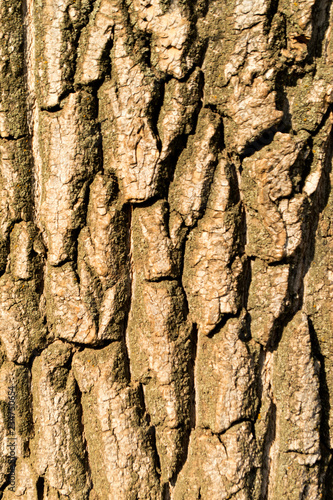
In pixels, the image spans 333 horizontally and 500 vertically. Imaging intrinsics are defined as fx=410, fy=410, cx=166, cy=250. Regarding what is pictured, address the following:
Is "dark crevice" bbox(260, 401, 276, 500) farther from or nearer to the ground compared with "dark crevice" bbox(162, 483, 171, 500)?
farther from the ground

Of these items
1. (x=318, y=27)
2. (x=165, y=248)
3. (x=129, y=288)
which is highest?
(x=318, y=27)

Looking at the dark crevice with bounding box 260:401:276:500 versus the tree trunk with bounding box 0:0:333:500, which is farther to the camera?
the dark crevice with bounding box 260:401:276:500


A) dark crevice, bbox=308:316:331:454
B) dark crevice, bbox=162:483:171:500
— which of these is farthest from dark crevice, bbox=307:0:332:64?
dark crevice, bbox=162:483:171:500

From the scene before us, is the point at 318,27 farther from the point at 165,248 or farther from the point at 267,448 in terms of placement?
the point at 267,448

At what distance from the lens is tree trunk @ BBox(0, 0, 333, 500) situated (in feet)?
4.23

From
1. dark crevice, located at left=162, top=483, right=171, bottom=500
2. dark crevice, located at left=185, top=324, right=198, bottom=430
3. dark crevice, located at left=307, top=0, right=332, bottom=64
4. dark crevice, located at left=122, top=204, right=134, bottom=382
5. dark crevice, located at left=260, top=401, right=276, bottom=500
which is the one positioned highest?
dark crevice, located at left=307, top=0, right=332, bottom=64

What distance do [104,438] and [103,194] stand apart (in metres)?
0.83

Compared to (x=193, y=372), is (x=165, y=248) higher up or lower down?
higher up

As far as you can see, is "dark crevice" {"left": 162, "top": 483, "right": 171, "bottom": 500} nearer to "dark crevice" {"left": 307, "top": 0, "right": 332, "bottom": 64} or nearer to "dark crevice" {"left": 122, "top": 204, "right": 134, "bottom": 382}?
"dark crevice" {"left": 122, "top": 204, "right": 134, "bottom": 382}

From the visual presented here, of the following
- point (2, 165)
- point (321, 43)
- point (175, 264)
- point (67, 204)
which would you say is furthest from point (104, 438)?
point (321, 43)

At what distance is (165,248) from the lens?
1351 mm

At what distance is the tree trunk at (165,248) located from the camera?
1290mm

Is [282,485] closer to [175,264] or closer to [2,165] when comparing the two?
[175,264]

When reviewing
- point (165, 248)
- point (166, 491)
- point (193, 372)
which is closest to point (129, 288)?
point (165, 248)
